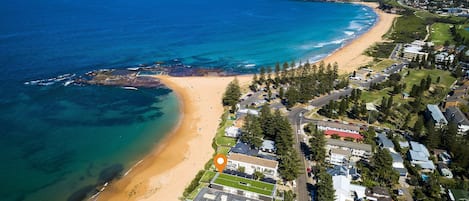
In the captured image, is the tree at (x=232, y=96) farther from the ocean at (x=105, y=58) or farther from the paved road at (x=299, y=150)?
the paved road at (x=299, y=150)

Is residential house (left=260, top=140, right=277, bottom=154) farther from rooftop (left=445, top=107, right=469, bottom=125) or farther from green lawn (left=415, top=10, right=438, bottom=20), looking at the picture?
green lawn (left=415, top=10, right=438, bottom=20)

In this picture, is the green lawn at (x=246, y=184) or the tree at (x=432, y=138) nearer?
the green lawn at (x=246, y=184)

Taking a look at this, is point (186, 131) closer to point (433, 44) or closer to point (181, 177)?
point (181, 177)

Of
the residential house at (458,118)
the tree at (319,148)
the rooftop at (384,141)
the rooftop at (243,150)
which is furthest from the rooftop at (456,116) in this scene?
the rooftop at (243,150)

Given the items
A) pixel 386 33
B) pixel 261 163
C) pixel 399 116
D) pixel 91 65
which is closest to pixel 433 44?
pixel 386 33

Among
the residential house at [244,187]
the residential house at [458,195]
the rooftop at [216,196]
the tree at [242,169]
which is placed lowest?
the residential house at [458,195]

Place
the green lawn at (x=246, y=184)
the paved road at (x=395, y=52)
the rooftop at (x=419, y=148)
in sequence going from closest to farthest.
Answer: the green lawn at (x=246, y=184), the rooftop at (x=419, y=148), the paved road at (x=395, y=52)

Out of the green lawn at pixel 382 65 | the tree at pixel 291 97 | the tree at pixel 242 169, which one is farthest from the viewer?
the green lawn at pixel 382 65
